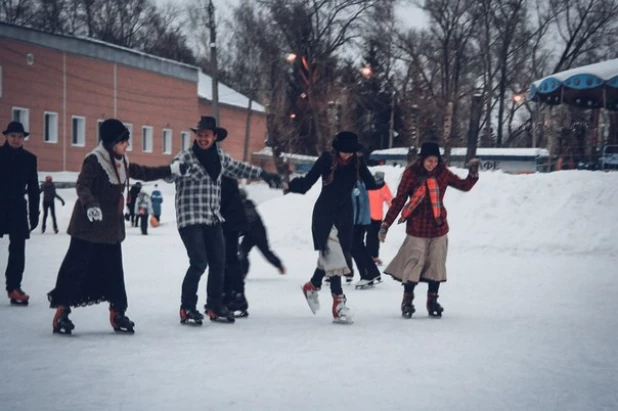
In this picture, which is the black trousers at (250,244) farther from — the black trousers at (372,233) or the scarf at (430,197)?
the scarf at (430,197)

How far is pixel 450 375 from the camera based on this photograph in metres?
5.32

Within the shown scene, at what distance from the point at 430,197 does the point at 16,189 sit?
165 inches

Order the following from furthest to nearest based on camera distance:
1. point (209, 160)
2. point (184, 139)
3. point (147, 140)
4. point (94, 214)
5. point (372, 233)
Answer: point (184, 139) → point (147, 140) → point (372, 233) → point (209, 160) → point (94, 214)

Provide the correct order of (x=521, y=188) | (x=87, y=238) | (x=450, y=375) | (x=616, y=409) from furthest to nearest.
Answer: (x=521, y=188), (x=87, y=238), (x=450, y=375), (x=616, y=409)

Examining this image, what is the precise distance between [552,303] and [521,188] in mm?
9326

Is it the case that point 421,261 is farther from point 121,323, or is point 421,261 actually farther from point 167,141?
point 167,141

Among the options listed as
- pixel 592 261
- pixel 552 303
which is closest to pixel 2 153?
pixel 552 303

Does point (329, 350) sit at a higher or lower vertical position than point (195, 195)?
lower

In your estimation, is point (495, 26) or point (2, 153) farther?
point (495, 26)

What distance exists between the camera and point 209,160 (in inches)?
285

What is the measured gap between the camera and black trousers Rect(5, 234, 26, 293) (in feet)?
26.8

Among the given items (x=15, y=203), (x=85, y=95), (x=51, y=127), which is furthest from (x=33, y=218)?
(x=85, y=95)

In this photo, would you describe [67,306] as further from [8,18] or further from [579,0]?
[8,18]

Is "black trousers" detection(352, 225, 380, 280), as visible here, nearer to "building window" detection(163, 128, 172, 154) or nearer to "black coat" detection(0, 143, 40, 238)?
"black coat" detection(0, 143, 40, 238)
